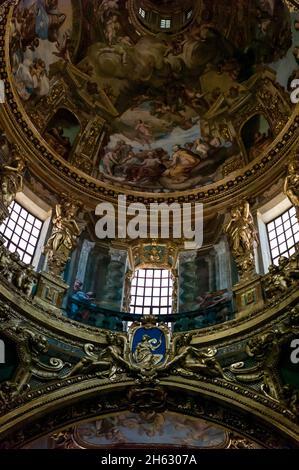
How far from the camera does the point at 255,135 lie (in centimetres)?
2523

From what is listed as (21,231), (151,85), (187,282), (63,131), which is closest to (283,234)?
(187,282)

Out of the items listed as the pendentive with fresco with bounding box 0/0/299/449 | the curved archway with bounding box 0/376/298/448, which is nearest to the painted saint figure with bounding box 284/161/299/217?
the pendentive with fresco with bounding box 0/0/299/449

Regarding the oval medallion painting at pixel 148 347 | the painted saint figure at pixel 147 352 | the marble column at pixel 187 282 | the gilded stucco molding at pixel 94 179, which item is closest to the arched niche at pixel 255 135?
the gilded stucco molding at pixel 94 179

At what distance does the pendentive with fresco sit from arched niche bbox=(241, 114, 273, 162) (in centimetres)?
8

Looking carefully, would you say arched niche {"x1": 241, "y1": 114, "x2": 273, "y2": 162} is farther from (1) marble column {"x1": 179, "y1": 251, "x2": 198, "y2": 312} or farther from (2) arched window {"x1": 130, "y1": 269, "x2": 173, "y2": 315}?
(2) arched window {"x1": 130, "y1": 269, "x2": 173, "y2": 315}

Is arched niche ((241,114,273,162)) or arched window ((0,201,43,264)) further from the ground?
arched niche ((241,114,273,162))

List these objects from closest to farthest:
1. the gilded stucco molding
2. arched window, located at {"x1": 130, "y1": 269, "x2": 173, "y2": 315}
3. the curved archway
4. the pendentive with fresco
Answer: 1. the curved archway
2. the pendentive with fresco
3. arched window, located at {"x1": 130, "y1": 269, "x2": 173, "y2": 315}
4. the gilded stucco molding

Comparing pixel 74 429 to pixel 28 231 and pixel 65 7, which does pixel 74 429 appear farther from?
pixel 65 7

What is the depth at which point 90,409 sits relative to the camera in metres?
16.5

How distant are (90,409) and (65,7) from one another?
52.2ft

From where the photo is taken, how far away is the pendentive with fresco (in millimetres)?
16312

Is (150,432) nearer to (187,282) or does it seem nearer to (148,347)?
(148,347)

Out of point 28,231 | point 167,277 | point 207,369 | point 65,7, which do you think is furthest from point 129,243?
point 65,7

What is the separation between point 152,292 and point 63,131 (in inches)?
315
